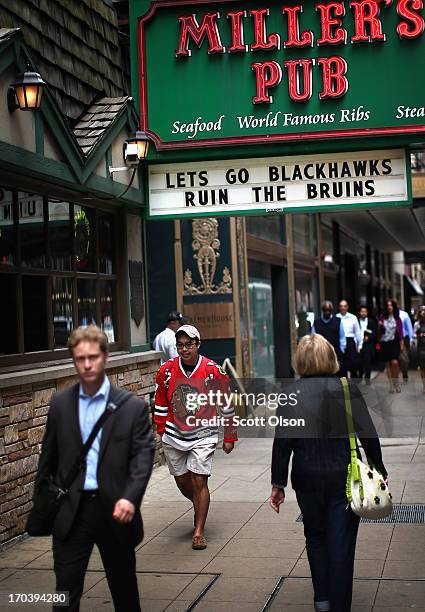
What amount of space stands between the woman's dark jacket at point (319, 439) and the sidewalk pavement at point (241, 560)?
3.02 ft

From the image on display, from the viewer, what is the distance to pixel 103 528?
4711 millimetres

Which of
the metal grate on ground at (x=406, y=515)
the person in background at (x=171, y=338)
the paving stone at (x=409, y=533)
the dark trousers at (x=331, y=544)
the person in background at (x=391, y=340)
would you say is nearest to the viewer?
the dark trousers at (x=331, y=544)

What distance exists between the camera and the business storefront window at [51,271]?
8242 mm

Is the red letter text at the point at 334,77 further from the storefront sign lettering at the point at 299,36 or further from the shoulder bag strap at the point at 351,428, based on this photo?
the shoulder bag strap at the point at 351,428

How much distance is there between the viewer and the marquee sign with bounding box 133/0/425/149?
874cm

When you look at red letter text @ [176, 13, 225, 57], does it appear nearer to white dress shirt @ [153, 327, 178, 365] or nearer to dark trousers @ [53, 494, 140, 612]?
white dress shirt @ [153, 327, 178, 365]

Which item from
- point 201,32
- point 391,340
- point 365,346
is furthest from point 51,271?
point 391,340

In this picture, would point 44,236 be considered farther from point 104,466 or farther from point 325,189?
point 104,466

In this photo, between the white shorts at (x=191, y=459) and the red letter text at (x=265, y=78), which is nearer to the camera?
the white shorts at (x=191, y=459)

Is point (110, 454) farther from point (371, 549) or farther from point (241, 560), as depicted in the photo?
point (371, 549)

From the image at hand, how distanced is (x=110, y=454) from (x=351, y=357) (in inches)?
513

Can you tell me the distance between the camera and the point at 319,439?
219 inches

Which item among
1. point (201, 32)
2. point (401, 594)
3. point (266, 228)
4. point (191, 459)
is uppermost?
point (201, 32)

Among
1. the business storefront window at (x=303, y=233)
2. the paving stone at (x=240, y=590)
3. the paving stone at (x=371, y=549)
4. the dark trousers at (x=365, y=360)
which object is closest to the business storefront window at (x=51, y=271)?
the paving stone at (x=240, y=590)
